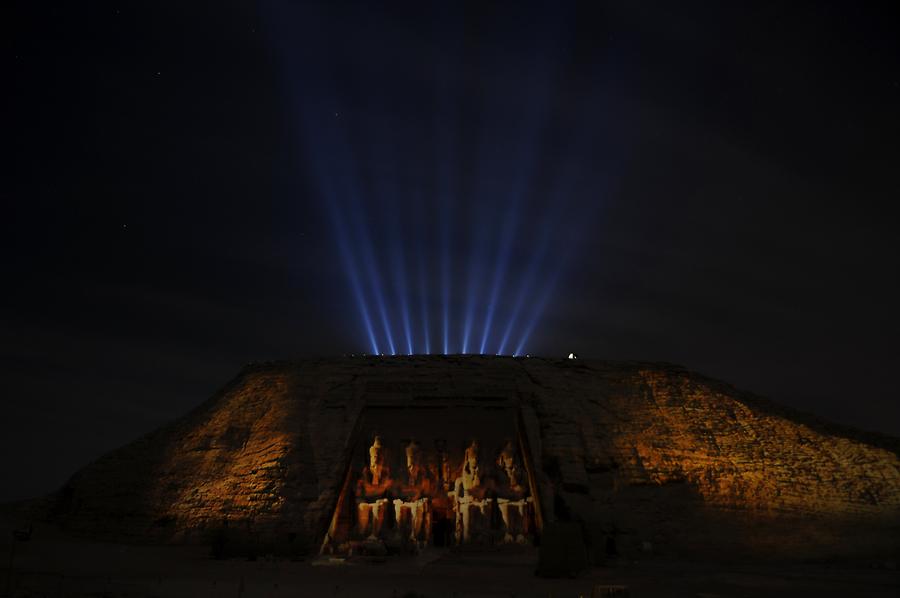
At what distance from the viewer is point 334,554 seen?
65.4 feet

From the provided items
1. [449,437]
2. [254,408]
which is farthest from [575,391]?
[254,408]

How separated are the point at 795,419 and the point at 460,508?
12.3m

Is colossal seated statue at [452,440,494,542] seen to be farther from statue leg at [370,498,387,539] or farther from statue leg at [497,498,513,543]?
statue leg at [370,498,387,539]

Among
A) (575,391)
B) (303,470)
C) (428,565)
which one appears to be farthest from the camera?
(575,391)

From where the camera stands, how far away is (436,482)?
23906 millimetres

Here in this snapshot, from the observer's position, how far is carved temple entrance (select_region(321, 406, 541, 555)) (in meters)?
22.2

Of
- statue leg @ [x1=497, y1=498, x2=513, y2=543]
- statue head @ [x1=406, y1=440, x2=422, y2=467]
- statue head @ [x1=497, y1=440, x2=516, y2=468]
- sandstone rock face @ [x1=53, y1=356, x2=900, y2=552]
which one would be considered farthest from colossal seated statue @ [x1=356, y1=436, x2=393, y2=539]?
statue head @ [x1=497, y1=440, x2=516, y2=468]

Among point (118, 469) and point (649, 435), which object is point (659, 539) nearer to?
point (649, 435)

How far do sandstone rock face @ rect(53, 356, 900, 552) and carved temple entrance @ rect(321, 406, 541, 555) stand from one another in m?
0.82

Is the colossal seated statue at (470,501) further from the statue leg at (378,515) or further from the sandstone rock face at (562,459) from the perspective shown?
the statue leg at (378,515)

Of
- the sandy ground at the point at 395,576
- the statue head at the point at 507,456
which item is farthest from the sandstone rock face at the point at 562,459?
the sandy ground at the point at 395,576

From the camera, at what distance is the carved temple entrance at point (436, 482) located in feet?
72.9

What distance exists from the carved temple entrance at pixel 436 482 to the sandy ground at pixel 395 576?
4.83ft

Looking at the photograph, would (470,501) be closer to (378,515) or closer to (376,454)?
(378,515)
